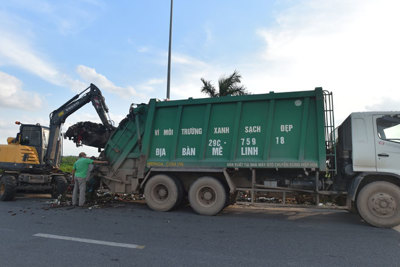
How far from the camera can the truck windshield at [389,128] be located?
6.54 meters

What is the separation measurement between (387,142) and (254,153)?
2.94 metres

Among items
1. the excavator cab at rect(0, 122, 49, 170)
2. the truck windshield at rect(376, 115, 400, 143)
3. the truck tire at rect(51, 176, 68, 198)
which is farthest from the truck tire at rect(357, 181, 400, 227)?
the excavator cab at rect(0, 122, 49, 170)

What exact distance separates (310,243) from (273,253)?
3.02 ft

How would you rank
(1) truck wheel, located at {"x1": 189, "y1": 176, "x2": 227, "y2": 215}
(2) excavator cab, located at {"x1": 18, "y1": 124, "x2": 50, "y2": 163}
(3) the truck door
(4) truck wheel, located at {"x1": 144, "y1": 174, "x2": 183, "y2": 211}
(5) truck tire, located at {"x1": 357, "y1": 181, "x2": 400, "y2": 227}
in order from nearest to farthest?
(5) truck tire, located at {"x1": 357, "y1": 181, "x2": 400, "y2": 227}, (3) the truck door, (1) truck wheel, located at {"x1": 189, "y1": 176, "x2": 227, "y2": 215}, (4) truck wheel, located at {"x1": 144, "y1": 174, "x2": 183, "y2": 211}, (2) excavator cab, located at {"x1": 18, "y1": 124, "x2": 50, "y2": 163}

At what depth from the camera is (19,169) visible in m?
10.8

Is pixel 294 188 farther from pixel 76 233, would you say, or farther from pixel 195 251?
pixel 76 233

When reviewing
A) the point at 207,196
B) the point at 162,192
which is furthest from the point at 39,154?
the point at 207,196

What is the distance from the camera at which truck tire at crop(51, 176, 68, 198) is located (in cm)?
1102

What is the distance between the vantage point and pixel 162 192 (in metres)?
8.30

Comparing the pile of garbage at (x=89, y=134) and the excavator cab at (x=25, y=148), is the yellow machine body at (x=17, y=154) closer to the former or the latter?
the excavator cab at (x=25, y=148)

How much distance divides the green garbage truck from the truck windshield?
19mm

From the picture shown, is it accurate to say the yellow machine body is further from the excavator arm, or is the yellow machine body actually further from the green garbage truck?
the green garbage truck

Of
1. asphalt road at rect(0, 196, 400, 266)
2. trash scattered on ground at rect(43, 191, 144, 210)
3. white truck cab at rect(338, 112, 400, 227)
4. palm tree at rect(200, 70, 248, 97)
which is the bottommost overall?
asphalt road at rect(0, 196, 400, 266)

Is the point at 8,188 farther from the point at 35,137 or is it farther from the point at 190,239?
the point at 190,239
